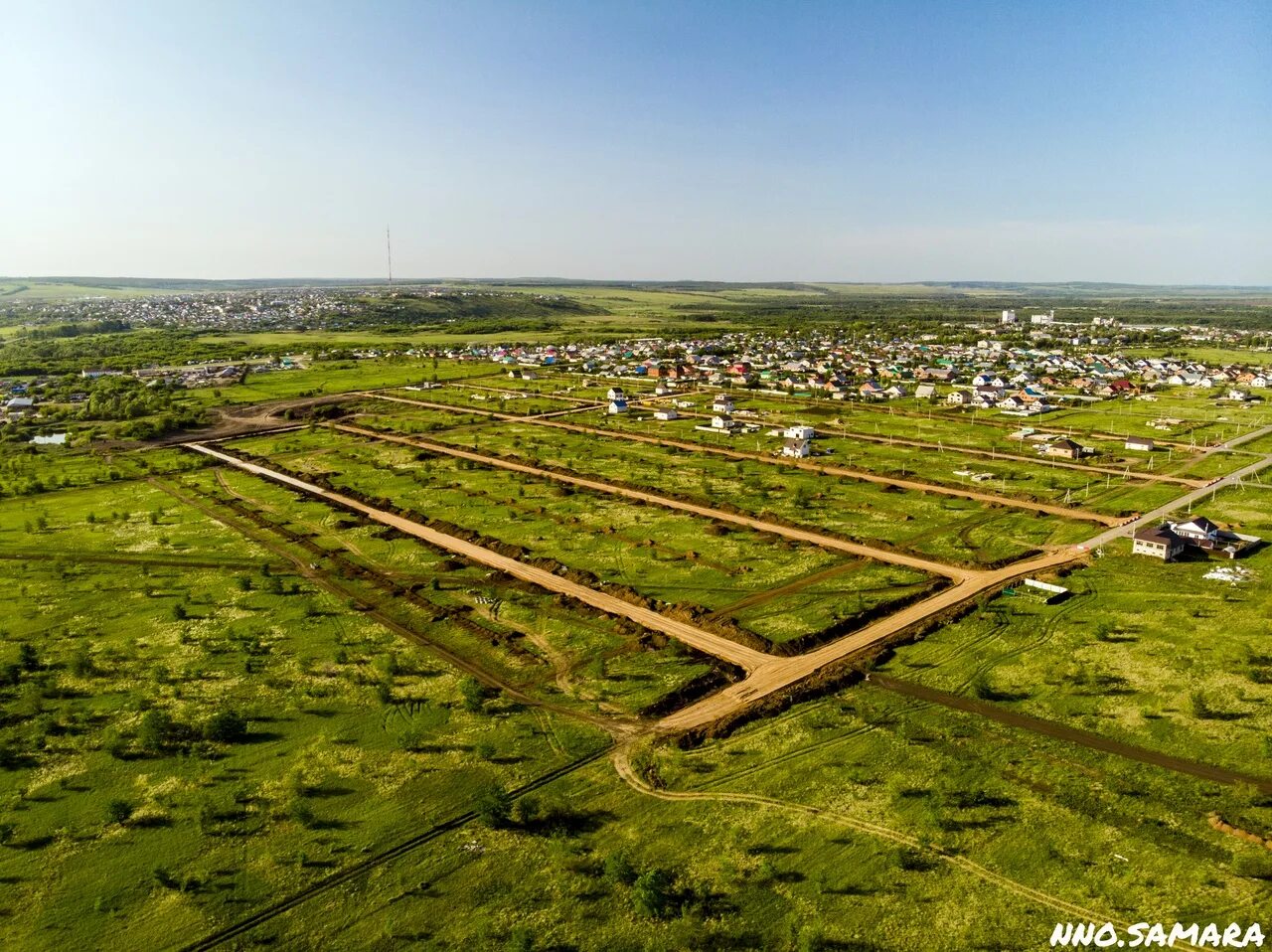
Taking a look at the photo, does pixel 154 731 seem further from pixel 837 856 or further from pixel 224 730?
pixel 837 856

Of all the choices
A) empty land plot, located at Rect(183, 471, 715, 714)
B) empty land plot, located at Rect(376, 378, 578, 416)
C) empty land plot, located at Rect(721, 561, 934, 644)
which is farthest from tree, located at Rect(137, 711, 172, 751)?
empty land plot, located at Rect(376, 378, 578, 416)

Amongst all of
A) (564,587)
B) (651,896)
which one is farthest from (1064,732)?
(564,587)

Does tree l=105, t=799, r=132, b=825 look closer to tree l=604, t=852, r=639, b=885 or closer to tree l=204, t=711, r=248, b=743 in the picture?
tree l=204, t=711, r=248, b=743

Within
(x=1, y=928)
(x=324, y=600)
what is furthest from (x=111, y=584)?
(x=1, y=928)

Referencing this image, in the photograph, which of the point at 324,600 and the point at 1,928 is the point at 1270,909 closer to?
the point at 1,928

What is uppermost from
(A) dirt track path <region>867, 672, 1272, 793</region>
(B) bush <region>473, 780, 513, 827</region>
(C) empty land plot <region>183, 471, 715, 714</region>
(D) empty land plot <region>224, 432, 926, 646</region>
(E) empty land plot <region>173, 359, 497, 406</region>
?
(E) empty land plot <region>173, 359, 497, 406</region>

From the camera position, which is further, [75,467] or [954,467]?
[75,467]
